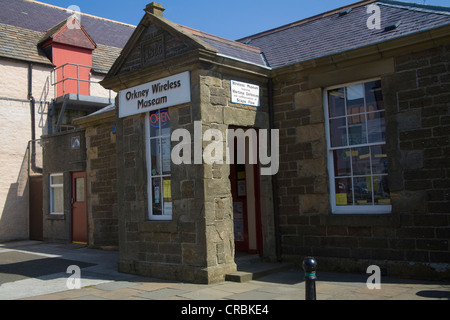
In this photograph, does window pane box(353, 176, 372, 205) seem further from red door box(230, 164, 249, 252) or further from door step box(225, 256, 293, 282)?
red door box(230, 164, 249, 252)

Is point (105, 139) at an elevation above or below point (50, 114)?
below

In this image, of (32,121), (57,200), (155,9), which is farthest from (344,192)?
(32,121)

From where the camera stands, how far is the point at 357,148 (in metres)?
8.21

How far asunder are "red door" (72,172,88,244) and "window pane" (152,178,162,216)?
5.96 meters

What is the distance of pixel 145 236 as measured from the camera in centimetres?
877

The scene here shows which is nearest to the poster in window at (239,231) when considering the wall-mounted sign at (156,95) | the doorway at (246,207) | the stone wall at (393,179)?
the doorway at (246,207)

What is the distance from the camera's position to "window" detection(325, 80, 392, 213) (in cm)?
797

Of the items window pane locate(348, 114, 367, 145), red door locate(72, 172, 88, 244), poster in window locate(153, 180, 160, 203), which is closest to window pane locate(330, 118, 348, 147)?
window pane locate(348, 114, 367, 145)

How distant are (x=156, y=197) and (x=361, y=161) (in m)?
4.00

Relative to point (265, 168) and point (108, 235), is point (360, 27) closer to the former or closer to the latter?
point (265, 168)

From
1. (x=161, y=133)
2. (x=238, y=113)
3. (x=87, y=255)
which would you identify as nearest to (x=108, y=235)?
(x=87, y=255)

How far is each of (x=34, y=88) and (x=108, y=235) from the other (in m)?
7.94

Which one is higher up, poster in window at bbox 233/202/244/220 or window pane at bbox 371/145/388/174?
window pane at bbox 371/145/388/174

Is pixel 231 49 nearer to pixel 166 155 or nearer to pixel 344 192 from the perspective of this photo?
pixel 166 155
